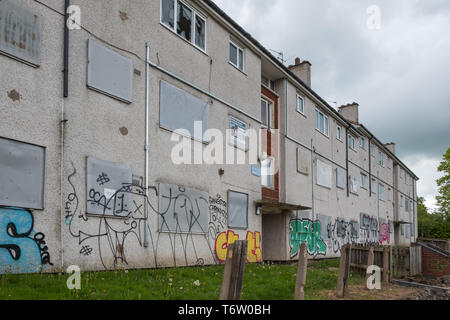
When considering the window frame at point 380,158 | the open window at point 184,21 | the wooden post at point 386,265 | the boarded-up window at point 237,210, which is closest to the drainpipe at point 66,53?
the open window at point 184,21

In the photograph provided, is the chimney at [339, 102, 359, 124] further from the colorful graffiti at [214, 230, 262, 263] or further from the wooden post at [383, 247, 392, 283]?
the wooden post at [383, 247, 392, 283]

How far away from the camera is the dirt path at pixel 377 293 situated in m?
9.95

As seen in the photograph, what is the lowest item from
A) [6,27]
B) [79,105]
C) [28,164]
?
[28,164]

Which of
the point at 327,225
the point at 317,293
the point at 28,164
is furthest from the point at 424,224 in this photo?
the point at 28,164

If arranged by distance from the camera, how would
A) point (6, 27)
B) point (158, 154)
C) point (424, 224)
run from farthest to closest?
point (424, 224) → point (158, 154) → point (6, 27)

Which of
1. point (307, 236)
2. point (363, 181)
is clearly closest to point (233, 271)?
point (307, 236)

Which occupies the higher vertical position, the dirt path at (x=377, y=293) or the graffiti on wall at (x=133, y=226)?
the graffiti on wall at (x=133, y=226)

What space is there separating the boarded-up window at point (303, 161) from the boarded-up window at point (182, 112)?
8.25 metres

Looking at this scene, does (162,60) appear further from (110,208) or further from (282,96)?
(282,96)

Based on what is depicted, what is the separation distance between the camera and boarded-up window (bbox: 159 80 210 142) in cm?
1295

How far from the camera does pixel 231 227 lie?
50.9ft

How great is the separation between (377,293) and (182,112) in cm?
753

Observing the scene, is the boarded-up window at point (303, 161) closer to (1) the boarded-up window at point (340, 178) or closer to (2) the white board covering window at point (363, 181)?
(1) the boarded-up window at point (340, 178)

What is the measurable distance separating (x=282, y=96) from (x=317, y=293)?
12.8m
